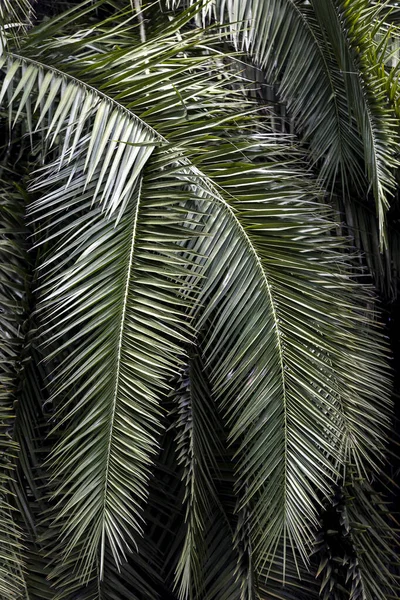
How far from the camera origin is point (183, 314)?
2.38 meters

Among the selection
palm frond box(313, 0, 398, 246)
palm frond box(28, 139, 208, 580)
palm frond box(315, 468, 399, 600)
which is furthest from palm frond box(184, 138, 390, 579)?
palm frond box(315, 468, 399, 600)

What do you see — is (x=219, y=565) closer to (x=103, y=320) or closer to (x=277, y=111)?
(x=103, y=320)

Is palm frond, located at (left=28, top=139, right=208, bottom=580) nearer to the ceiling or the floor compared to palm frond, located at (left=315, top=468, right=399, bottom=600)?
nearer to the ceiling

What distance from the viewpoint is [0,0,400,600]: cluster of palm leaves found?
2408 millimetres

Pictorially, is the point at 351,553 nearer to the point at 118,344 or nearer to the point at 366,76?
the point at 118,344

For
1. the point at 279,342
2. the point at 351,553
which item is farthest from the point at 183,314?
the point at 351,553

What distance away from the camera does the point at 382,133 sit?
285cm

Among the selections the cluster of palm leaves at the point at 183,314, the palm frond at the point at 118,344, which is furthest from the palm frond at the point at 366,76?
the palm frond at the point at 118,344

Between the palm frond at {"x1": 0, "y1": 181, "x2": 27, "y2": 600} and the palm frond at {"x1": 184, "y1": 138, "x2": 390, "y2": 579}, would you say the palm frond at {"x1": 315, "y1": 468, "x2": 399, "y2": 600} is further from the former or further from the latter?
the palm frond at {"x1": 0, "y1": 181, "x2": 27, "y2": 600}

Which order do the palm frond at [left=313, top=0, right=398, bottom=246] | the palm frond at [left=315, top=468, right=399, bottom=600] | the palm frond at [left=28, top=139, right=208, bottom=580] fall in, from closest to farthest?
the palm frond at [left=28, top=139, right=208, bottom=580], the palm frond at [left=313, top=0, right=398, bottom=246], the palm frond at [left=315, top=468, right=399, bottom=600]

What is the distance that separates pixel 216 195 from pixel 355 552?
1.73 meters

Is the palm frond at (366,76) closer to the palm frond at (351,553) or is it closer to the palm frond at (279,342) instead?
the palm frond at (279,342)

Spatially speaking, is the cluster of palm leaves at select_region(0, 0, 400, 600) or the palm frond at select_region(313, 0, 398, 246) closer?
the cluster of palm leaves at select_region(0, 0, 400, 600)

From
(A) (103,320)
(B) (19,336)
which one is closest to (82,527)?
(A) (103,320)
